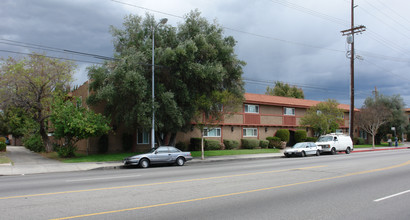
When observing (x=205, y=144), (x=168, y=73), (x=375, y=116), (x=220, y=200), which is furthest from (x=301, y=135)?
(x=220, y=200)

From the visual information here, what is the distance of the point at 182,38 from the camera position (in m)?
25.3

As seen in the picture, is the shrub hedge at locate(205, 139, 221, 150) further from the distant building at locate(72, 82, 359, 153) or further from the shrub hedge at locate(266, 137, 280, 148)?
the shrub hedge at locate(266, 137, 280, 148)

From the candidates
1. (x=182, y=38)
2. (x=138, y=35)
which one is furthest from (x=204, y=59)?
(x=138, y=35)

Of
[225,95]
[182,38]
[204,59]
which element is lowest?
[225,95]

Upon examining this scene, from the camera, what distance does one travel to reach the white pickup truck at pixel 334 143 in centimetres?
2953

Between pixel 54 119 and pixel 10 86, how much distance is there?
8800 mm

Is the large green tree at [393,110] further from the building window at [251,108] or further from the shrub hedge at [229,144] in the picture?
the shrub hedge at [229,144]

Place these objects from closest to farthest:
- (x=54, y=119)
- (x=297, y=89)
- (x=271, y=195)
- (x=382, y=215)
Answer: (x=382, y=215) → (x=271, y=195) → (x=54, y=119) → (x=297, y=89)

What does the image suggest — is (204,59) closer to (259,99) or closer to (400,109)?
(259,99)

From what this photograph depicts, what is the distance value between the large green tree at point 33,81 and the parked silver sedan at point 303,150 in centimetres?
2128

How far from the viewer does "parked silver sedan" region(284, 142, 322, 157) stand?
27.0 m

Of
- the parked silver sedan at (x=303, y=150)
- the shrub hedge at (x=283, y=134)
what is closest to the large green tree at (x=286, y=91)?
the shrub hedge at (x=283, y=134)

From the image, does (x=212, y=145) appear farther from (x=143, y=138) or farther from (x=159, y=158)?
(x=159, y=158)

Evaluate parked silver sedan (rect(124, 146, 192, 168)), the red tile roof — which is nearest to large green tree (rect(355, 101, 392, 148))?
the red tile roof
